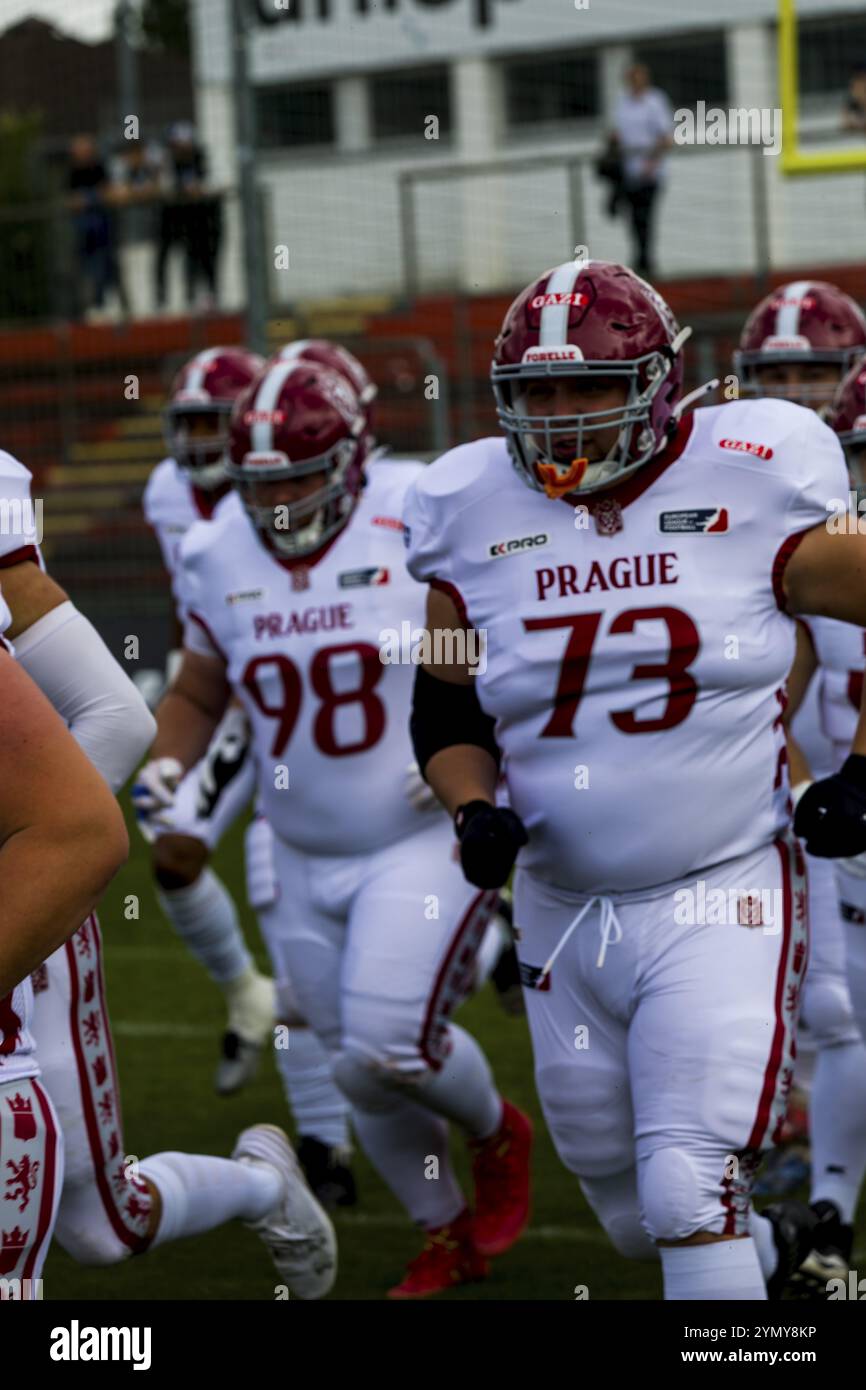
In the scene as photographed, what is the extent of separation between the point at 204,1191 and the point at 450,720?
0.90 meters

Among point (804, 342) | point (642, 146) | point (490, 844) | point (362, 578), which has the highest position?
point (642, 146)

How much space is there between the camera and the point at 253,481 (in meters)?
5.10

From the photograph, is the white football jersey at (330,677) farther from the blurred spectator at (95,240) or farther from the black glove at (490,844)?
the blurred spectator at (95,240)

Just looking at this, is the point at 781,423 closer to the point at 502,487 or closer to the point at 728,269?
the point at 502,487

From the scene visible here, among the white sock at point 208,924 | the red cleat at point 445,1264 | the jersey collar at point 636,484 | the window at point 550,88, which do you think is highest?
the window at point 550,88

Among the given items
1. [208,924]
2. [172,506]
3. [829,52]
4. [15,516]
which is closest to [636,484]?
[15,516]

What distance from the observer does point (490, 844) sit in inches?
142

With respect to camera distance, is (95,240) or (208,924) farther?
(95,240)

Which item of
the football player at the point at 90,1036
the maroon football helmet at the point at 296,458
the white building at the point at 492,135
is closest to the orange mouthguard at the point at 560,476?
the football player at the point at 90,1036

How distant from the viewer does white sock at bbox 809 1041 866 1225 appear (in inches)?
185

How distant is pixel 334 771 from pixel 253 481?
67 cm

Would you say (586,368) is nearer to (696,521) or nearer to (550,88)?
(696,521)

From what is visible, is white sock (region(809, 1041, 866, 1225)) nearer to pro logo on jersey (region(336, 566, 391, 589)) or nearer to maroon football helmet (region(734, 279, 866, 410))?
pro logo on jersey (region(336, 566, 391, 589))

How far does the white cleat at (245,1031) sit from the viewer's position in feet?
21.4
